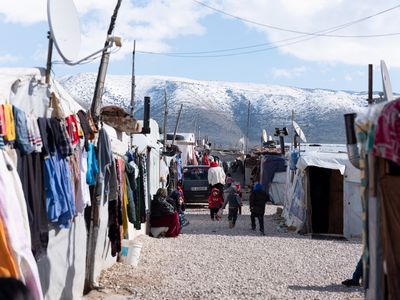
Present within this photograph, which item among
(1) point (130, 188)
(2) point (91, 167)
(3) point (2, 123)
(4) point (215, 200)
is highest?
(3) point (2, 123)

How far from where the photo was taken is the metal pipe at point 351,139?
585cm

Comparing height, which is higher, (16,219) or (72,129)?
(72,129)

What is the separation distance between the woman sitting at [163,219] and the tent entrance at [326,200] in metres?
4.58

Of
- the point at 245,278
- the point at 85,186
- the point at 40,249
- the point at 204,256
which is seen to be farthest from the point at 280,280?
the point at 40,249

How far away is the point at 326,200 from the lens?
1962 cm

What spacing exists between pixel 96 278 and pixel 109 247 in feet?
4.52

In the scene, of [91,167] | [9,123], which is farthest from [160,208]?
[9,123]

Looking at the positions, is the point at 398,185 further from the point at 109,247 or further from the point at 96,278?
the point at 109,247

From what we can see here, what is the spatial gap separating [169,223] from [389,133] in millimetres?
12738

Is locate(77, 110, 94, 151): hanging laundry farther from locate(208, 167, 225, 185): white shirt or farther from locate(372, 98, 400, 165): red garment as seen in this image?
locate(208, 167, 225, 185): white shirt

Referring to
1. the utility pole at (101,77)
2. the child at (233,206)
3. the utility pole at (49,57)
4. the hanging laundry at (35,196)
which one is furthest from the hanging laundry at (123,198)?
the child at (233,206)

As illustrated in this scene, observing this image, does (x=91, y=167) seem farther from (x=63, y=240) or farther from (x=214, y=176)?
(x=214, y=176)

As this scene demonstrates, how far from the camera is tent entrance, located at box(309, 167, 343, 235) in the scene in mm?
19484

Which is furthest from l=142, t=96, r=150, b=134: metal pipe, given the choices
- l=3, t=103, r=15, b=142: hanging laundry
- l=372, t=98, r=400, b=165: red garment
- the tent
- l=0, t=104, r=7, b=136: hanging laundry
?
l=372, t=98, r=400, b=165: red garment
